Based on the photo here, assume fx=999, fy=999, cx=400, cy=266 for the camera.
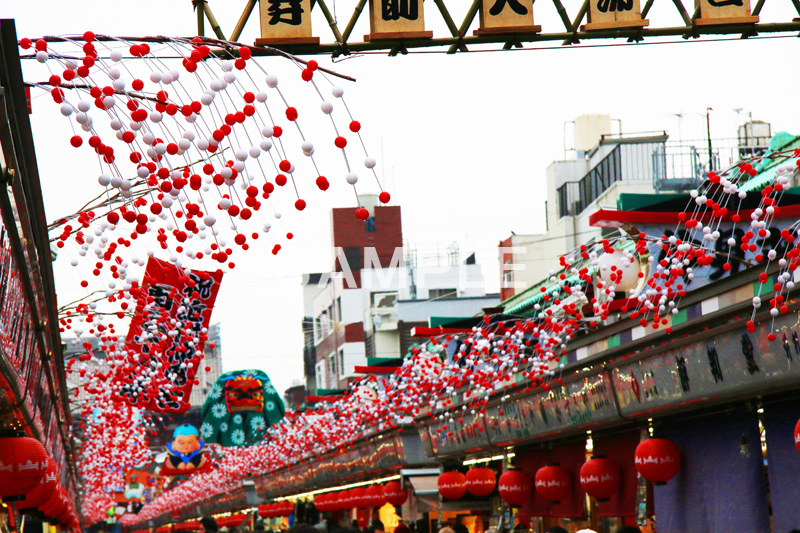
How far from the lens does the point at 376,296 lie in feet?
197

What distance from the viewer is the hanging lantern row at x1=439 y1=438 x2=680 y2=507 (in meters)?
13.4

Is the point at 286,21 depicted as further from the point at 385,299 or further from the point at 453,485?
the point at 385,299

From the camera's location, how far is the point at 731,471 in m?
12.9

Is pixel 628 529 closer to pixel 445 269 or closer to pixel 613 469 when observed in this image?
pixel 613 469

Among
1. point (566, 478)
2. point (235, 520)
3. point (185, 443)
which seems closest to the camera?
point (566, 478)

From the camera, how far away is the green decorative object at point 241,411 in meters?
41.4

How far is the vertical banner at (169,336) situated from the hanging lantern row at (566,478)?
6264 millimetres

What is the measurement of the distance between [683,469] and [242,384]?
29512mm

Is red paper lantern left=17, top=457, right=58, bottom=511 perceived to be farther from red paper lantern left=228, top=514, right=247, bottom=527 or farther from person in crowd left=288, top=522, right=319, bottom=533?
red paper lantern left=228, top=514, right=247, bottom=527

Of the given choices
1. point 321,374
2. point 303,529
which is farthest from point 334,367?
point 303,529

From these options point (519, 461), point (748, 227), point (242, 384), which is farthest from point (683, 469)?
point (242, 384)

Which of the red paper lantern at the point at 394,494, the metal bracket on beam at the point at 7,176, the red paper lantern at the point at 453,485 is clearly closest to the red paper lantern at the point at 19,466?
the metal bracket on beam at the point at 7,176

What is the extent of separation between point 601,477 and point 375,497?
46.4ft

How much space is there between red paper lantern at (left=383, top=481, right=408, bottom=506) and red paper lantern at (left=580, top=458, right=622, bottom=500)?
41.4ft
